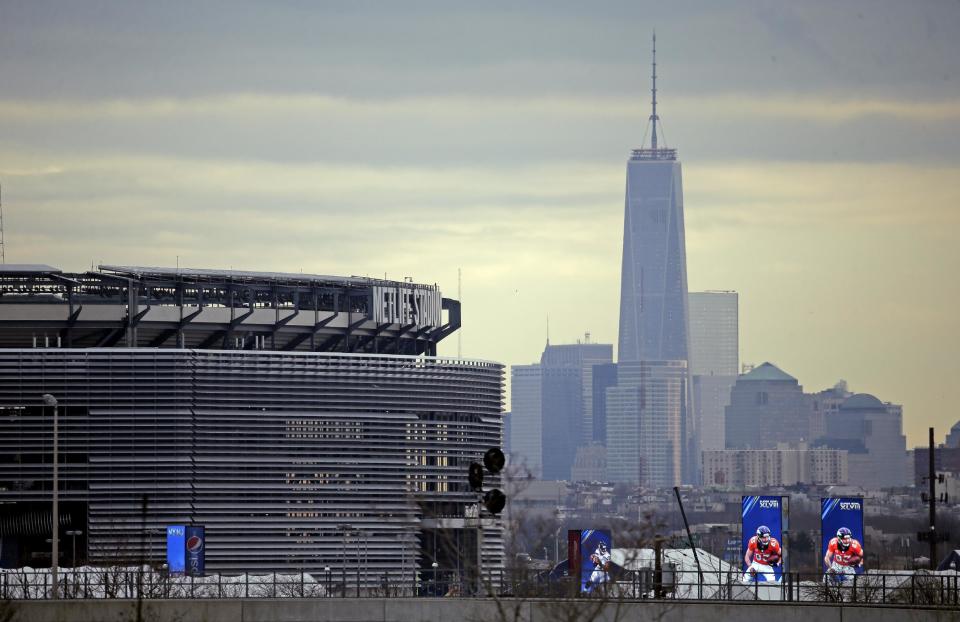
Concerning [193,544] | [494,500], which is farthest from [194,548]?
[494,500]

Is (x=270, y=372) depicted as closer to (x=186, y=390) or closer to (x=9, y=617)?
(x=186, y=390)

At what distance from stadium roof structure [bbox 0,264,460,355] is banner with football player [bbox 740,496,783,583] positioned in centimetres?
8702

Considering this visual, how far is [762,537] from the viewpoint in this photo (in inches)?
4277

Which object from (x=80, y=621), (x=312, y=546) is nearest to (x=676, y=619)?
(x=80, y=621)

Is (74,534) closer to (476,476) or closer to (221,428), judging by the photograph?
(221,428)

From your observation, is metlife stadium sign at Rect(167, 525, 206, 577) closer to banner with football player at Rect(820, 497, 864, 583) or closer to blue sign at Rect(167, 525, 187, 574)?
blue sign at Rect(167, 525, 187, 574)

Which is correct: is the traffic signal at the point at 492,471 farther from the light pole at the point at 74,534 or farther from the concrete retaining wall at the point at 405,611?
the light pole at the point at 74,534

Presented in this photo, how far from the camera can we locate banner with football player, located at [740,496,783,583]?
10756 cm

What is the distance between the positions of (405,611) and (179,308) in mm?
103671

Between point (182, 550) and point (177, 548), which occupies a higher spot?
point (177, 548)

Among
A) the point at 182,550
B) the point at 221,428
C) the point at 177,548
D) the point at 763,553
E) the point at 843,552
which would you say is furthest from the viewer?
the point at 221,428

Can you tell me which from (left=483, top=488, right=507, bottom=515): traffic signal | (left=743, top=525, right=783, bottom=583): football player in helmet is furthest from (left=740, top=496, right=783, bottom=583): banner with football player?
(left=483, top=488, right=507, bottom=515): traffic signal

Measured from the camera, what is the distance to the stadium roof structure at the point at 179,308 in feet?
613

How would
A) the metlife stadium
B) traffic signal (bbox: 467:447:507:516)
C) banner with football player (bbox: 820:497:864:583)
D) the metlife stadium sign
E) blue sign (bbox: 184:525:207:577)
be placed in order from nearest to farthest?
1. traffic signal (bbox: 467:447:507:516)
2. banner with football player (bbox: 820:497:864:583)
3. the metlife stadium sign
4. blue sign (bbox: 184:525:207:577)
5. the metlife stadium
